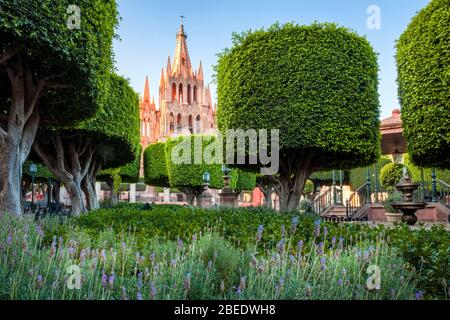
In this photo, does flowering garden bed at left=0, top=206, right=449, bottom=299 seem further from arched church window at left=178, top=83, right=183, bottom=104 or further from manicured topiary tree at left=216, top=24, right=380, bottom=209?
arched church window at left=178, top=83, right=183, bottom=104

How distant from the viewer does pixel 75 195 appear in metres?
16.2

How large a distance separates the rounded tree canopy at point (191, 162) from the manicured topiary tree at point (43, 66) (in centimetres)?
1917

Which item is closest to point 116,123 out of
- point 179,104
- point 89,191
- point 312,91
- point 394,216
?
point 89,191

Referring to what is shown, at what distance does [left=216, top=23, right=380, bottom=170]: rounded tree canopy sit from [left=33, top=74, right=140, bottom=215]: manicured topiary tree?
17.4 feet

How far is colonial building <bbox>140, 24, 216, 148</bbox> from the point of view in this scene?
80.2m

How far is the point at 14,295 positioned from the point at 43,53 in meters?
6.40

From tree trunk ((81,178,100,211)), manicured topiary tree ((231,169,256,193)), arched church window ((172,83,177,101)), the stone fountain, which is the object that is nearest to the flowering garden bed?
the stone fountain

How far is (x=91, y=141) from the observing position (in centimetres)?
1758

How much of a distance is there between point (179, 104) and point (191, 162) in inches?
2008

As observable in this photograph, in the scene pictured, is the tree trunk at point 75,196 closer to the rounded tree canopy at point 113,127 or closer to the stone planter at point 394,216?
the rounded tree canopy at point 113,127

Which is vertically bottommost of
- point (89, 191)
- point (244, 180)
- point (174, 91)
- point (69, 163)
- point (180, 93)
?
point (89, 191)

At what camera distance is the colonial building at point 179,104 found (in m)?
80.2

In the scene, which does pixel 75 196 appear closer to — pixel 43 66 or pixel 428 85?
pixel 43 66

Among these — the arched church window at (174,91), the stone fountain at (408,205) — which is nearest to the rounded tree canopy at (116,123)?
the stone fountain at (408,205)
